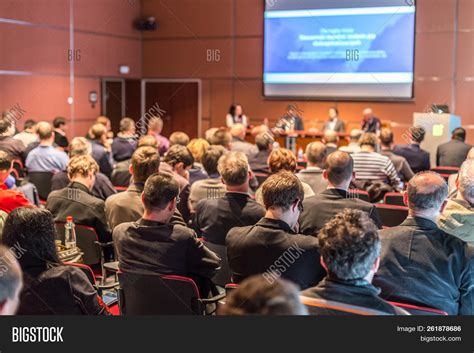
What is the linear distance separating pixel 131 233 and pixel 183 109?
36.7 feet

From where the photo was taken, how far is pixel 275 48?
12656 mm

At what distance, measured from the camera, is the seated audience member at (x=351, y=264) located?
2.12 metres

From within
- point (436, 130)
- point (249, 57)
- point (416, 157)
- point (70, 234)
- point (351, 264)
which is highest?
point (249, 57)

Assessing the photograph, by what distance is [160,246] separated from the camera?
9.91ft

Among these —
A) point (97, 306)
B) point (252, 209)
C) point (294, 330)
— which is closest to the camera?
point (294, 330)

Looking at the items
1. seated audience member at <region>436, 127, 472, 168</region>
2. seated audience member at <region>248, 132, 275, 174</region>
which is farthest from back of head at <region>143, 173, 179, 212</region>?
seated audience member at <region>436, 127, 472, 168</region>

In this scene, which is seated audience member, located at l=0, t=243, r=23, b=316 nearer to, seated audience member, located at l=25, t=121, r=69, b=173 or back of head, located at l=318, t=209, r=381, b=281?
back of head, located at l=318, t=209, r=381, b=281

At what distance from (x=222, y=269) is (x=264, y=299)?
89.5 inches

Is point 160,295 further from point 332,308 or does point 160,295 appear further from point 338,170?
point 338,170

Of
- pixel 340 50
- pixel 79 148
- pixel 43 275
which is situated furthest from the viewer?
pixel 340 50

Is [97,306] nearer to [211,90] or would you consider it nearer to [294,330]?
[294,330]

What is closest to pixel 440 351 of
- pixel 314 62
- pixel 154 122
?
pixel 154 122

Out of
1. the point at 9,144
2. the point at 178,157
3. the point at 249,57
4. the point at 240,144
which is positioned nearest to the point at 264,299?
the point at 178,157

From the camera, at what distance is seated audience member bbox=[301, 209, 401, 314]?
2.12 m
